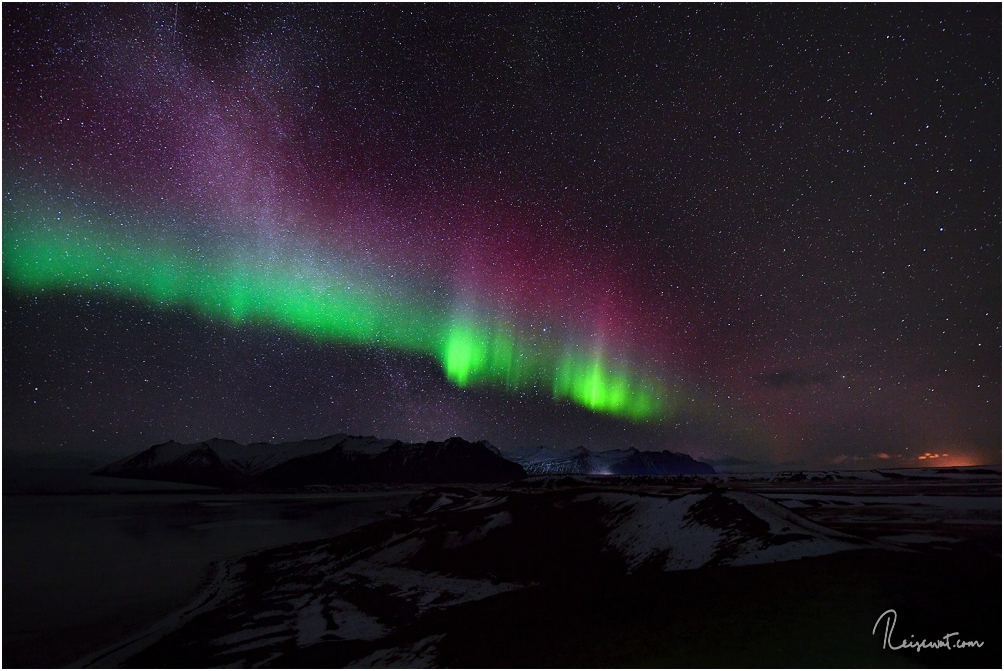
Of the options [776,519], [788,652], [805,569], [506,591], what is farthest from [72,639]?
[776,519]

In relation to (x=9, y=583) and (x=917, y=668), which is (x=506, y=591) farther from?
(x=9, y=583)

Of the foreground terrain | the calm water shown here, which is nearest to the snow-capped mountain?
the foreground terrain

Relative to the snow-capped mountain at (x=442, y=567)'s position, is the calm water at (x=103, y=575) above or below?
below
